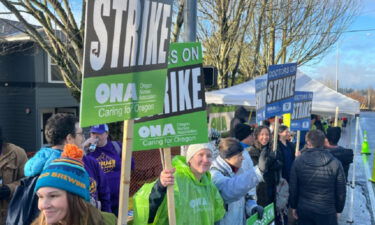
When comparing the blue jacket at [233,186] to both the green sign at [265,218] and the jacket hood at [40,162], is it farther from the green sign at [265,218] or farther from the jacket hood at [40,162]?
the jacket hood at [40,162]

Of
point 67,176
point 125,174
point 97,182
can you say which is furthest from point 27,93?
point 67,176

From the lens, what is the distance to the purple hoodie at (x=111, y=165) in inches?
158

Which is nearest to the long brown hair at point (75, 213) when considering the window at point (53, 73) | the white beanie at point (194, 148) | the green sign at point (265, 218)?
the white beanie at point (194, 148)

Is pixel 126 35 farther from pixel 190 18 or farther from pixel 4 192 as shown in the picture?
pixel 190 18

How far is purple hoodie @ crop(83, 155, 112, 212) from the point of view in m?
2.93

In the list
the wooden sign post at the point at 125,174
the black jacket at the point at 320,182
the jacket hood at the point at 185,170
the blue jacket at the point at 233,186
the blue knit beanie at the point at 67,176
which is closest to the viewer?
the blue knit beanie at the point at 67,176

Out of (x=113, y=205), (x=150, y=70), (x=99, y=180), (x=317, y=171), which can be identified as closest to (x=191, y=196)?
(x=99, y=180)

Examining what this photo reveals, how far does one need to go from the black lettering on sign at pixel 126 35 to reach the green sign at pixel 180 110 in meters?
0.41

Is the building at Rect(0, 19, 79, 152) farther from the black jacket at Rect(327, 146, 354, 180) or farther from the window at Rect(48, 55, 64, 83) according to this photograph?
the black jacket at Rect(327, 146, 354, 180)

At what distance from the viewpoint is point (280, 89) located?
5.46 metres

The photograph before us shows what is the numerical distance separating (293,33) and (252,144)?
13.1m

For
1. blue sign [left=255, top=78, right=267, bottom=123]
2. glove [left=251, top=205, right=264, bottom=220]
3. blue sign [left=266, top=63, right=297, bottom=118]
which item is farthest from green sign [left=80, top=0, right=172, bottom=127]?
blue sign [left=255, top=78, right=267, bottom=123]

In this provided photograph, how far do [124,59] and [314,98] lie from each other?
873cm

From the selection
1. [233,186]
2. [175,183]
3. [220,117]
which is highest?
[175,183]
